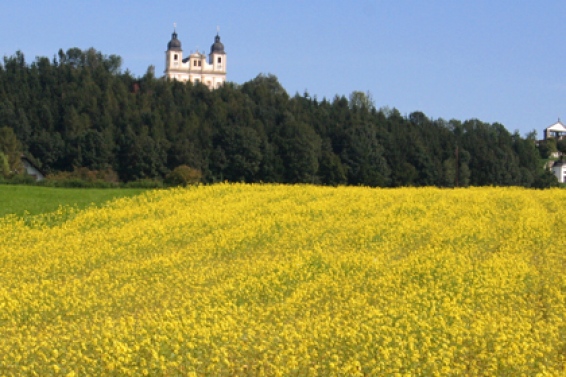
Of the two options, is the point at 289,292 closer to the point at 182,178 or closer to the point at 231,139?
the point at 182,178

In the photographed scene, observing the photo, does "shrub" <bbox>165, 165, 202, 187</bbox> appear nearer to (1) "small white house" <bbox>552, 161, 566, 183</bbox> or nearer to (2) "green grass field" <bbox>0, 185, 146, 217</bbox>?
(2) "green grass field" <bbox>0, 185, 146, 217</bbox>

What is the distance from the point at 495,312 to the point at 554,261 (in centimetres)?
514

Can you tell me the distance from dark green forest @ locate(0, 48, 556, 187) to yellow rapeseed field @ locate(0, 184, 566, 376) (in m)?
43.2

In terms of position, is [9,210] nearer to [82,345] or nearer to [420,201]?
[420,201]

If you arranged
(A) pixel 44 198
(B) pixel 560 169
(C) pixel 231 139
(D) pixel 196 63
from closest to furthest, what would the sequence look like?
(A) pixel 44 198, (C) pixel 231 139, (B) pixel 560 169, (D) pixel 196 63

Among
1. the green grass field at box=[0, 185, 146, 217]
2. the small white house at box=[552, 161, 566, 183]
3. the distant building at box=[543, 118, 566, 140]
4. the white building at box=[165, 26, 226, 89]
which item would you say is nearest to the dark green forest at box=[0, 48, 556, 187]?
the green grass field at box=[0, 185, 146, 217]

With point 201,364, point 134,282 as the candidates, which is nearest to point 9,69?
point 134,282

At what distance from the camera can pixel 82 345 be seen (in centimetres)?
890

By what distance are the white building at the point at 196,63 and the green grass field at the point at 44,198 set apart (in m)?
141

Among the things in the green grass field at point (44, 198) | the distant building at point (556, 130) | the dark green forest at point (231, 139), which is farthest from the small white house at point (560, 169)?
the green grass field at point (44, 198)

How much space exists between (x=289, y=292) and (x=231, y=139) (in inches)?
2362

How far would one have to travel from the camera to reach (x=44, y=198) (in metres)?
32.8

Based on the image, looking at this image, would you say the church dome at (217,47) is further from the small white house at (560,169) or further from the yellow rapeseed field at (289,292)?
the yellow rapeseed field at (289,292)

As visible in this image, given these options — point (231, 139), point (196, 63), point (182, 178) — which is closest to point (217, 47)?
point (196, 63)
